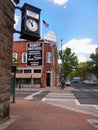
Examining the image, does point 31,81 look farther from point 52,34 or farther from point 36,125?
point 36,125

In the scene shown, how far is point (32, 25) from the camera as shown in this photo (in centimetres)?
1355

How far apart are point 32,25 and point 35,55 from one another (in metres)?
44.8

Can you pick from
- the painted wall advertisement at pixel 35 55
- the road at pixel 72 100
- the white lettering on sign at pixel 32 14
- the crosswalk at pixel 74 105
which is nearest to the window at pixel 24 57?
the painted wall advertisement at pixel 35 55

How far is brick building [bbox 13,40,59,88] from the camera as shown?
58.5 meters

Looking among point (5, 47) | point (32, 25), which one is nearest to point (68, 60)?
point (32, 25)

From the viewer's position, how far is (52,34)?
70000mm

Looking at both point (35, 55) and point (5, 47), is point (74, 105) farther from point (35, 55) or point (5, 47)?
point (35, 55)

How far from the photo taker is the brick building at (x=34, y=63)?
5847 centimetres

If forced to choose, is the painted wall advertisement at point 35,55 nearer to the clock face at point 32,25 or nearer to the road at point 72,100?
the road at point 72,100

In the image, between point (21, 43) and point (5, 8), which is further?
point (21, 43)

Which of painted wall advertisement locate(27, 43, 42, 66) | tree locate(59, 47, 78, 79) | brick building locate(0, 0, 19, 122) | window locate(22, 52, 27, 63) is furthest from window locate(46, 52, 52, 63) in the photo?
brick building locate(0, 0, 19, 122)

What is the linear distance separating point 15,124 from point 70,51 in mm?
76534

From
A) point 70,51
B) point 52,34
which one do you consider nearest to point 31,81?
point 52,34

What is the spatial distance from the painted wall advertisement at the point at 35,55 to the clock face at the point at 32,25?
4456 centimetres
